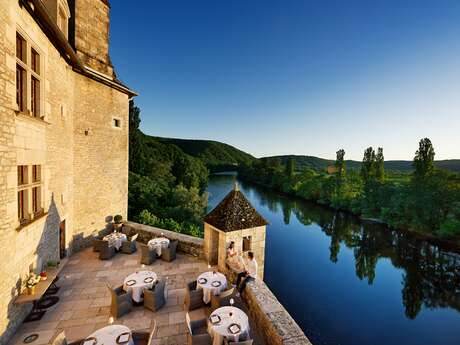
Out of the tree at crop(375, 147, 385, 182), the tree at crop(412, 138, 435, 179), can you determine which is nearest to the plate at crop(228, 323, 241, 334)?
the tree at crop(412, 138, 435, 179)

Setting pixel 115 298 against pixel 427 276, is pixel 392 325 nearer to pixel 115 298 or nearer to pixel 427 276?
pixel 427 276

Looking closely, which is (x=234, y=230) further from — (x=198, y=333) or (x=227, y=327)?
(x=227, y=327)

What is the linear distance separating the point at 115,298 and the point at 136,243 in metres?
4.66

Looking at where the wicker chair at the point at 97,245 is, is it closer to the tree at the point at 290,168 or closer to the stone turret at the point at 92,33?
the stone turret at the point at 92,33

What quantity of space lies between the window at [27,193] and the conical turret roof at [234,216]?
4.60m

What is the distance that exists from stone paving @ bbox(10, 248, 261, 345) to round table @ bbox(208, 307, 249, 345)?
2.16ft

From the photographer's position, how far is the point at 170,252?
8.03 m

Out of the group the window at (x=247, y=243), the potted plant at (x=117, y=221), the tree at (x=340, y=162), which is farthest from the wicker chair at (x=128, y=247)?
the tree at (x=340, y=162)

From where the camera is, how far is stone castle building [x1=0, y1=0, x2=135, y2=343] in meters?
4.19

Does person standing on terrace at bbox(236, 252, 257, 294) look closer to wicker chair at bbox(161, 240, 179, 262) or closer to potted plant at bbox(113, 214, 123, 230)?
wicker chair at bbox(161, 240, 179, 262)

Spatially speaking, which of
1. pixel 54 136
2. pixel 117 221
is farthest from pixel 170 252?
pixel 54 136

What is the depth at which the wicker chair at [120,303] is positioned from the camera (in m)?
5.16

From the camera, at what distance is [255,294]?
5.10 m

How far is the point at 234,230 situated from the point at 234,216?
1.50 ft
